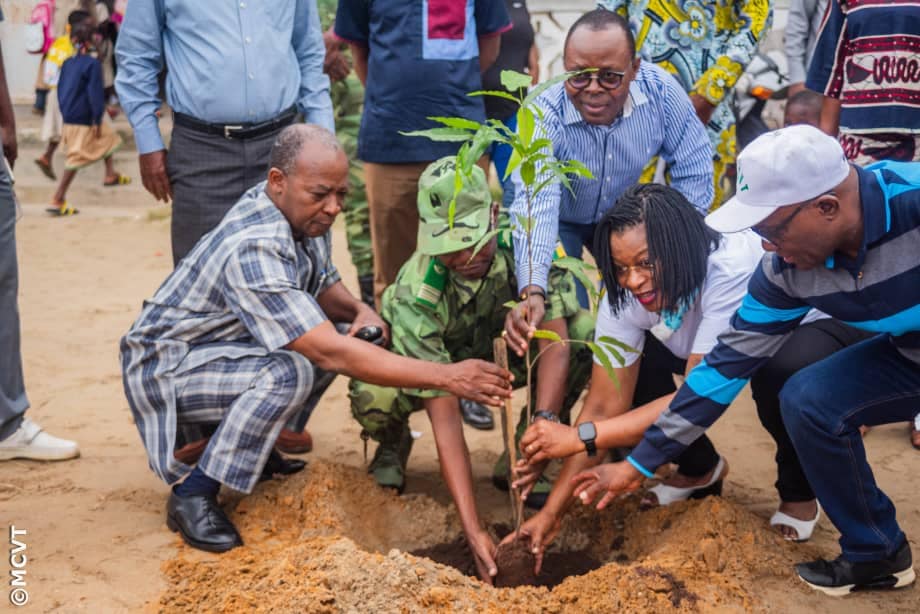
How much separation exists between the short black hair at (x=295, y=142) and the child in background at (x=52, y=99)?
6.80 m

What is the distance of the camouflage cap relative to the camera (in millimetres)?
→ 3447

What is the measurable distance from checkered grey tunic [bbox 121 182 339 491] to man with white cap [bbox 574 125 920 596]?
120 centimetres

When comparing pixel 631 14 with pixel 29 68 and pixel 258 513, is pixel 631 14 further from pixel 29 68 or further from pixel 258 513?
pixel 29 68

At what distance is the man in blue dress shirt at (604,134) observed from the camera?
368cm

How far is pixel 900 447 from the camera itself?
14.0 feet

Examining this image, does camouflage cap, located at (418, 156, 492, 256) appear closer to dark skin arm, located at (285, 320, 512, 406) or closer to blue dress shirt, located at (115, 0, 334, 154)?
dark skin arm, located at (285, 320, 512, 406)

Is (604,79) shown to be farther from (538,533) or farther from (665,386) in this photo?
(538,533)

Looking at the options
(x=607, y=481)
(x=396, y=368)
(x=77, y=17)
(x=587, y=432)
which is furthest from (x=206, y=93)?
(x=77, y=17)

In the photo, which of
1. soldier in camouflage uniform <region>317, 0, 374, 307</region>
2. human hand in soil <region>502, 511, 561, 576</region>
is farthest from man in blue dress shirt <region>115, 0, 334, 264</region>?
human hand in soil <region>502, 511, 561, 576</region>

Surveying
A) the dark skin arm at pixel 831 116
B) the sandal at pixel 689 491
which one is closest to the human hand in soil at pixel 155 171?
the sandal at pixel 689 491

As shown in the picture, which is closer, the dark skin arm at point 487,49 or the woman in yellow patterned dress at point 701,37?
the woman in yellow patterned dress at point 701,37

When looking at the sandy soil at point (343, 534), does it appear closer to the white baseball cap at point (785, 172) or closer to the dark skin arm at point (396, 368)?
the dark skin arm at point (396, 368)

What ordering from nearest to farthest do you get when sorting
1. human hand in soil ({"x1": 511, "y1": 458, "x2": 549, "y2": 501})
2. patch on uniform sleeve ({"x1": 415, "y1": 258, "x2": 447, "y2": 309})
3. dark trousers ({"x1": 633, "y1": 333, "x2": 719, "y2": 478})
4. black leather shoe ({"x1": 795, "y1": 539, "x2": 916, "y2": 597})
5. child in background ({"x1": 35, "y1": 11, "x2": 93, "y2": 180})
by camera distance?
black leather shoe ({"x1": 795, "y1": 539, "x2": 916, "y2": 597}) < human hand in soil ({"x1": 511, "y1": 458, "x2": 549, "y2": 501}) < patch on uniform sleeve ({"x1": 415, "y1": 258, "x2": 447, "y2": 309}) < dark trousers ({"x1": 633, "y1": 333, "x2": 719, "y2": 478}) < child in background ({"x1": 35, "y1": 11, "x2": 93, "y2": 180})

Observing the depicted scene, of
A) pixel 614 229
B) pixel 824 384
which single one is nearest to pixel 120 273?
pixel 614 229
